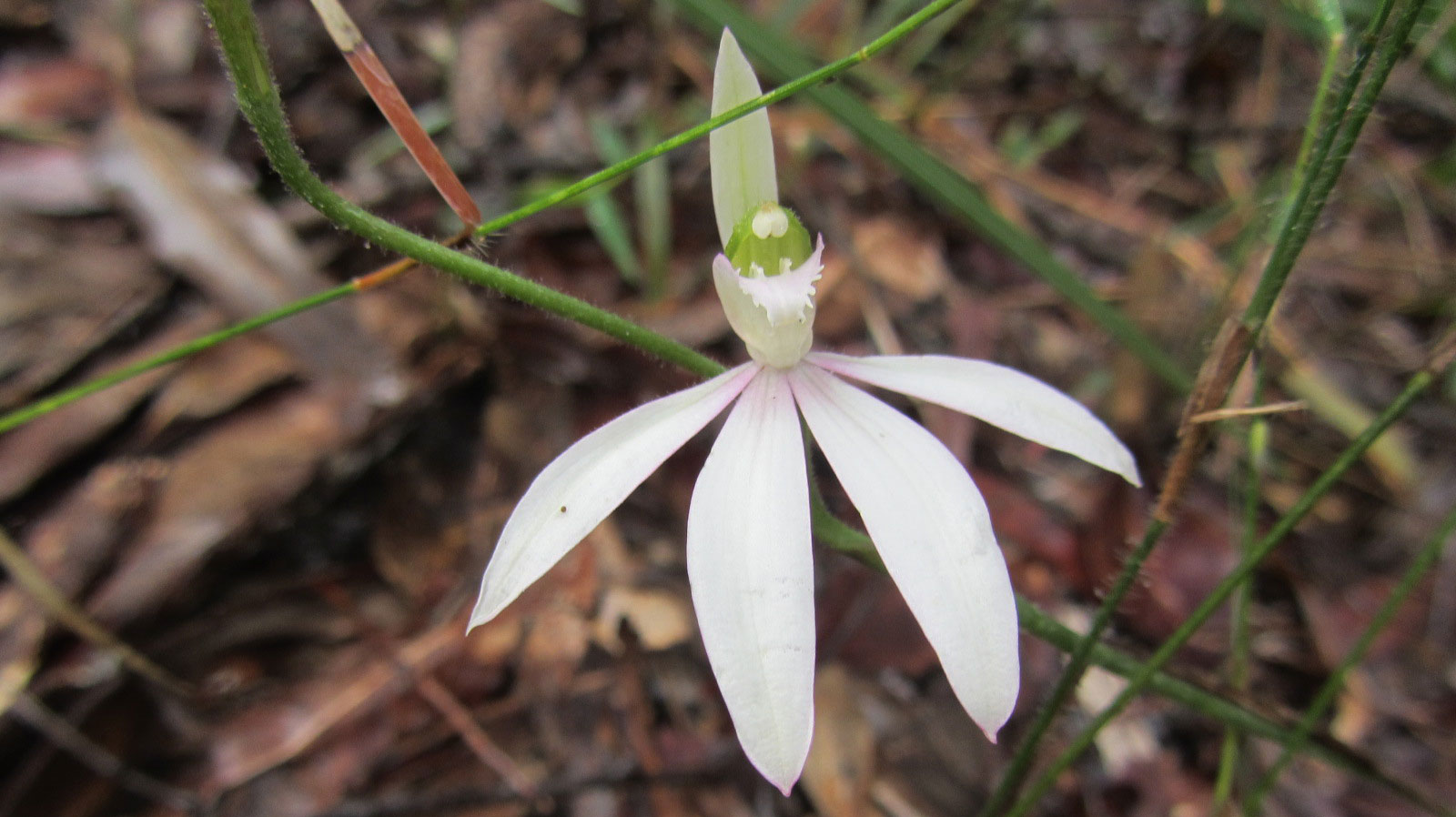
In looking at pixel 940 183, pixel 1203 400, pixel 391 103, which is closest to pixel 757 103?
pixel 391 103

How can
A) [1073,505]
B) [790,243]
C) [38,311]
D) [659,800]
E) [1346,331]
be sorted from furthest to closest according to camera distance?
[1346,331] → [1073,505] → [38,311] → [659,800] → [790,243]

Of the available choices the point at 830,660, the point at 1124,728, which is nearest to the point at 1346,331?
→ the point at 1124,728

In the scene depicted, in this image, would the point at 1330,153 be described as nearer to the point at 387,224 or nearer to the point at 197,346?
the point at 387,224

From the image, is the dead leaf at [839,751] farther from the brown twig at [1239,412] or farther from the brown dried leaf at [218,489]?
the brown dried leaf at [218,489]

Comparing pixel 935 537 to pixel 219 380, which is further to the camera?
pixel 219 380

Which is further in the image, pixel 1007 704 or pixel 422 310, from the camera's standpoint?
pixel 422 310

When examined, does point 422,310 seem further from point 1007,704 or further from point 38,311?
point 1007,704

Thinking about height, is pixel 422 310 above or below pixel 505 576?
below
